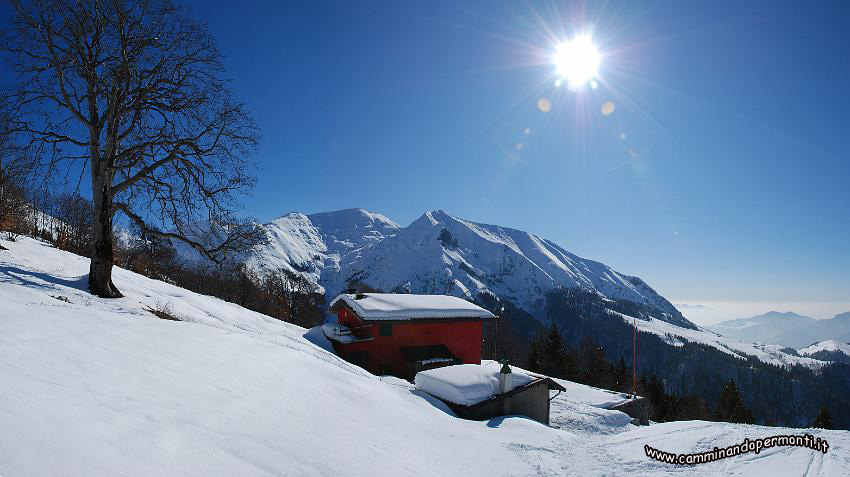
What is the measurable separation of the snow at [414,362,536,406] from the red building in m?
10.4

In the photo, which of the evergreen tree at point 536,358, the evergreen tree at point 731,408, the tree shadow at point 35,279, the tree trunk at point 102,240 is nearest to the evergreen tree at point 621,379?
the evergreen tree at point 731,408

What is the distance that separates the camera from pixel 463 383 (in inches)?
546

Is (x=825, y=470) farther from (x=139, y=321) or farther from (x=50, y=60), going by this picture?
(x=50, y=60)

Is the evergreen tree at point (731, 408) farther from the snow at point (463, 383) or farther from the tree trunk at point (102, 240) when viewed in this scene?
the tree trunk at point (102, 240)

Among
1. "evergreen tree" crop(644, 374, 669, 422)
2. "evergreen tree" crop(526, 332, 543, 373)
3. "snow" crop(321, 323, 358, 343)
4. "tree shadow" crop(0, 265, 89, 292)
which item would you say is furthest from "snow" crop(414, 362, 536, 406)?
"evergreen tree" crop(644, 374, 669, 422)

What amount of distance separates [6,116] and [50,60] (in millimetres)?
2031

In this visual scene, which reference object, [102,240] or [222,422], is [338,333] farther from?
[222,422]

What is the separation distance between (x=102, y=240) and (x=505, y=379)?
14817 millimetres

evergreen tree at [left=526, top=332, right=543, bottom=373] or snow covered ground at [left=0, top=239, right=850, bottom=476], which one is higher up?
snow covered ground at [left=0, top=239, right=850, bottom=476]

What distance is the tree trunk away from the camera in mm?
11867

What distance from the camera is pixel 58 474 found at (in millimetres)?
2592

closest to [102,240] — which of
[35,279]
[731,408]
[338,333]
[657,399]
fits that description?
[35,279]

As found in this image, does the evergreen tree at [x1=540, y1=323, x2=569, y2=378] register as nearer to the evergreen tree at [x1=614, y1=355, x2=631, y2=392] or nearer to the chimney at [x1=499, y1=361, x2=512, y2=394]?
the evergreen tree at [x1=614, y1=355, x2=631, y2=392]

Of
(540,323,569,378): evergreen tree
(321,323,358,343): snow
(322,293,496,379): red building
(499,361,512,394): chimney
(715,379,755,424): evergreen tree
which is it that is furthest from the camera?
(715,379,755,424): evergreen tree
